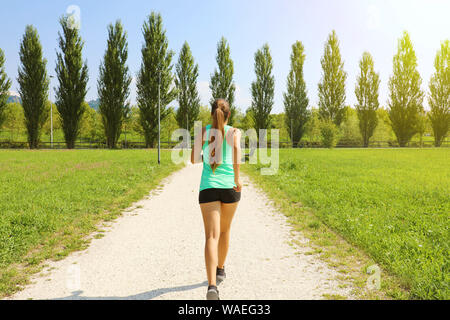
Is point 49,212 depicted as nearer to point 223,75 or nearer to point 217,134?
point 217,134

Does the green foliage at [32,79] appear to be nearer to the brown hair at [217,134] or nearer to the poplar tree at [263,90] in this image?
the poplar tree at [263,90]

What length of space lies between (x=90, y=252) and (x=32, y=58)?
1708 inches

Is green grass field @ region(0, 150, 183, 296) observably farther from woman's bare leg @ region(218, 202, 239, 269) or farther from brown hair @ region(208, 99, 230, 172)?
brown hair @ region(208, 99, 230, 172)

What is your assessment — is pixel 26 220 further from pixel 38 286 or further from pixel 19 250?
pixel 38 286

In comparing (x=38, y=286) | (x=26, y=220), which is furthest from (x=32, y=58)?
(x=38, y=286)

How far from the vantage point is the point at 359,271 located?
12.6 feet

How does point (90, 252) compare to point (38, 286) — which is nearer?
point (38, 286)

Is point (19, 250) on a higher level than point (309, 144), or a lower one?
lower

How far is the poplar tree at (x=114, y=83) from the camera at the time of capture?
3975 centimetres

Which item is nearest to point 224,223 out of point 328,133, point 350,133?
point 328,133

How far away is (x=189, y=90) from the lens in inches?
1768

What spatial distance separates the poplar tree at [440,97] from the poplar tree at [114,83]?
45684 millimetres

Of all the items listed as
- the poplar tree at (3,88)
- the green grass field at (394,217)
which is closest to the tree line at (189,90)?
the poplar tree at (3,88)
